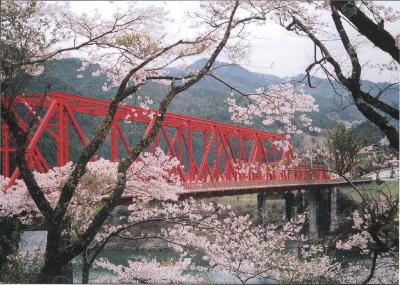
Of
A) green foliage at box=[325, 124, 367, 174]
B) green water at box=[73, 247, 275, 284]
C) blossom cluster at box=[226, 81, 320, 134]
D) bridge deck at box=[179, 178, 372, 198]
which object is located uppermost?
blossom cluster at box=[226, 81, 320, 134]

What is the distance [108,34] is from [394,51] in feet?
7.03

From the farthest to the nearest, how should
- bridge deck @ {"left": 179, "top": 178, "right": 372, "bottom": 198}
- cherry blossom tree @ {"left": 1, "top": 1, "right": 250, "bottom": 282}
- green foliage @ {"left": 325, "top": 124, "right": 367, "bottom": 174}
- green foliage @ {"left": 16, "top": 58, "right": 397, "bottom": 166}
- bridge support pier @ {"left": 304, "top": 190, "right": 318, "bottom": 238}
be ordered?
bridge support pier @ {"left": 304, "top": 190, "right": 318, "bottom": 238}
bridge deck @ {"left": 179, "top": 178, "right": 372, "bottom": 198}
green foliage @ {"left": 325, "top": 124, "right": 367, "bottom": 174}
green foliage @ {"left": 16, "top": 58, "right": 397, "bottom": 166}
cherry blossom tree @ {"left": 1, "top": 1, "right": 250, "bottom": 282}

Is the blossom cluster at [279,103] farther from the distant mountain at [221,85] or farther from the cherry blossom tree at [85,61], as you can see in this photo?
the cherry blossom tree at [85,61]

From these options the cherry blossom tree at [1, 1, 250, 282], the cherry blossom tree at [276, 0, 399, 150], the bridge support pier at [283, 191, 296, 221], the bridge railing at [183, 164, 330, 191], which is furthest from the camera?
the bridge support pier at [283, 191, 296, 221]

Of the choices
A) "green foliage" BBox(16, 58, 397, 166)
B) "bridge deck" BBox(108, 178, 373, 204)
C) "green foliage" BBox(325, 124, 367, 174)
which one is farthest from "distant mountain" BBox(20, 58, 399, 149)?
"bridge deck" BBox(108, 178, 373, 204)

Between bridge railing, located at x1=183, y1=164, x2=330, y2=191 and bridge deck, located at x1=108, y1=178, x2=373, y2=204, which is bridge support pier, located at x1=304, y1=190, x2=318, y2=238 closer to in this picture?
bridge railing, located at x1=183, y1=164, x2=330, y2=191

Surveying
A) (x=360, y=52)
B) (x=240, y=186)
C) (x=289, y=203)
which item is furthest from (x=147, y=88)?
(x=289, y=203)

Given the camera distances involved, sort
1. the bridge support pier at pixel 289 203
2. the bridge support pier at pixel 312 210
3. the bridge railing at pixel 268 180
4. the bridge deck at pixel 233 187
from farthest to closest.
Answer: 1. the bridge support pier at pixel 289 203
2. the bridge support pier at pixel 312 210
3. the bridge railing at pixel 268 180
4. the bridge deck at pixel 233 187

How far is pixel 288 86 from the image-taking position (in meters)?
4.01

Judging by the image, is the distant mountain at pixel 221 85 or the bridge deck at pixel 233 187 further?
the bridge deck at pixel 233 187

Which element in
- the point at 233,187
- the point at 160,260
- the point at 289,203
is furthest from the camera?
the point at 289,203

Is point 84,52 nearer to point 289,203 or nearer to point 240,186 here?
point 240,186

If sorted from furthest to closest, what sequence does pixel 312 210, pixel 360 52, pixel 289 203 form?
1. pixel 289 203
2. pixel 312 210
3. pixel 360 52

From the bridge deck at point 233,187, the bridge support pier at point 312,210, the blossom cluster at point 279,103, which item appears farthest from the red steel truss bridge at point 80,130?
the bridge support pier at point 312,210
